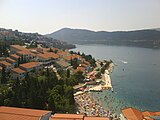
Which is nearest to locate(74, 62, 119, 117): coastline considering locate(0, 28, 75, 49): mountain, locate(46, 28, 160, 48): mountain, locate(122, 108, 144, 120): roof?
locate(122, 108, 144, 120): roof

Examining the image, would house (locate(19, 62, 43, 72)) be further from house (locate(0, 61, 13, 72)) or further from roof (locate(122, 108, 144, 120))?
roof (locate(122, 108, 144, 120))

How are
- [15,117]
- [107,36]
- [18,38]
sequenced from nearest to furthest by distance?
[15,117] < [18,38] < [107,36]

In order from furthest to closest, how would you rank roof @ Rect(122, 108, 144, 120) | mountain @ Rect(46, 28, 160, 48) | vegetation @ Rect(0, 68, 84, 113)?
1. mountain @ Rect(46, 28, 160, 48)
2. vegetation @ Rect(0, 68, 84, 113)
3. roof @ Rect(122, 108, 144, 120)

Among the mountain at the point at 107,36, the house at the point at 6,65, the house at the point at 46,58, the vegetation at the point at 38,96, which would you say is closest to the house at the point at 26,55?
the house at the point at 46,58

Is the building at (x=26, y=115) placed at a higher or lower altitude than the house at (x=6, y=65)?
lower

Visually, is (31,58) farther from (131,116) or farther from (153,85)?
(131,116)

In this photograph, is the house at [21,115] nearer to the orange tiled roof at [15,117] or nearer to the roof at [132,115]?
the orange tiled roof at [15,117]

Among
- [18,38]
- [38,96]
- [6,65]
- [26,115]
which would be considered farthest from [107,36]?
[26,115]

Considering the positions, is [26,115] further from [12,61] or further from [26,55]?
[26,55]
